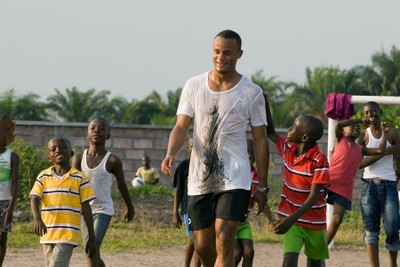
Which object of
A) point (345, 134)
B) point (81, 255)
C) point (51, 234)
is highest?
point (345, 134)

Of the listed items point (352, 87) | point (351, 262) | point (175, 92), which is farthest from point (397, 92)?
point (351, 262)

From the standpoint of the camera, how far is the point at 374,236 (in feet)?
37.2

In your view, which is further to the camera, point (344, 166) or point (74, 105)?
point (74, 105)

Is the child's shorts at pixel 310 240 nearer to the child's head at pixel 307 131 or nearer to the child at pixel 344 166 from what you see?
the child's head at pixel 307 131

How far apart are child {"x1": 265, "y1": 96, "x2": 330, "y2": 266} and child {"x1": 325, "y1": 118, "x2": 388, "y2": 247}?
6.90 ft

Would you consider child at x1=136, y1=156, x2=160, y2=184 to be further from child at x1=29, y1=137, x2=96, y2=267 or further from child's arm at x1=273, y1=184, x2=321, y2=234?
child's arm at x1=273, y1=184, x2=321, y2=234

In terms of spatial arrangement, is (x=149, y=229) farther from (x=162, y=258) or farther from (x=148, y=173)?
(x=148, y=173)

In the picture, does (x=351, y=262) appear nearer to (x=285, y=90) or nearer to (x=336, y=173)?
(x=336, y=173)

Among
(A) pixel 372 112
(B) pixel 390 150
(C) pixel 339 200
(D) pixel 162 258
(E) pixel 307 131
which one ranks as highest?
(A) pixel 372 112

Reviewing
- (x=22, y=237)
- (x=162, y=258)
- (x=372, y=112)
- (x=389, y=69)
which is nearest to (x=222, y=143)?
(x=372, y=112)

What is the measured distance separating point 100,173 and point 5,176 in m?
1.54

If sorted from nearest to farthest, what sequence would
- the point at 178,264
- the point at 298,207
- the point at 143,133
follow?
the point at 298,207 → the point at 178,264 → the point at 143,133

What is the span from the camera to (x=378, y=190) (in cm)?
1149

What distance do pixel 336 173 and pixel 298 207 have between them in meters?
2.52
